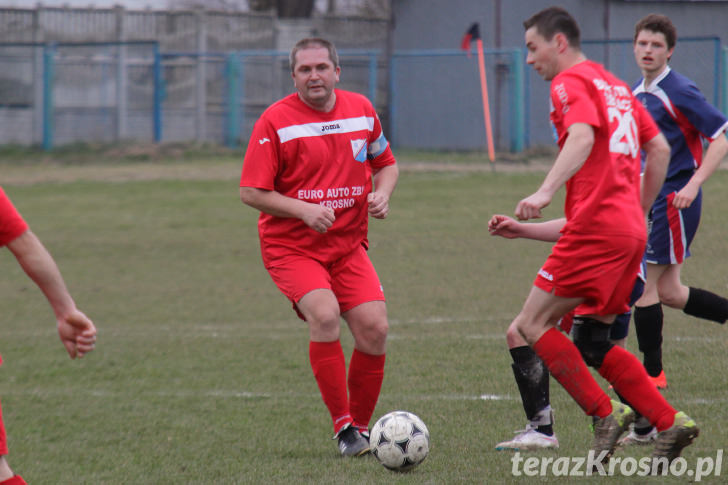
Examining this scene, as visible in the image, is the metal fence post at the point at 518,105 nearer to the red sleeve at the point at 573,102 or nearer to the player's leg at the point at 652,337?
the player's leg at the point at 652,337

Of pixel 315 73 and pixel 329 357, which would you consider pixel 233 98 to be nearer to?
pixel 315 73

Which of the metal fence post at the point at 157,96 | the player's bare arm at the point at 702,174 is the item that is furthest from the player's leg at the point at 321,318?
the metal fence post at the point at 157,96

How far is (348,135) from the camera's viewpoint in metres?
4.89

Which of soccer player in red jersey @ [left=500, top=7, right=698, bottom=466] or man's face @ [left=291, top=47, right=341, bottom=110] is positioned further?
man's face @ [left=291, top=47, right=341, bottom=110]

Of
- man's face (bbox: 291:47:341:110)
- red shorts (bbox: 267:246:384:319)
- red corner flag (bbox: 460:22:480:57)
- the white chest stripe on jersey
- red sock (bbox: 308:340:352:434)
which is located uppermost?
red corner flag (bbox: 460:22:480:57)

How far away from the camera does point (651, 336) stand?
5.56 metres

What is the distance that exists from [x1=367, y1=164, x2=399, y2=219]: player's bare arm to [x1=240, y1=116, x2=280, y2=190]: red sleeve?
0.48 m

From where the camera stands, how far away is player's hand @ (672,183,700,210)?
5.15 m

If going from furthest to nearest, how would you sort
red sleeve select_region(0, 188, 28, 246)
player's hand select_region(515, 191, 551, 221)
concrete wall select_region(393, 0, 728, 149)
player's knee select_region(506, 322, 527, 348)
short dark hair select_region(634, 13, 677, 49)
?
concrete wall select_region(393, 0, 728, 149)
short dark hair select_region(634, 13, 677, 49)
player's knee select_region(506, 322, 527, 348)
player's hand select_region(515, 191, 551, 221)
red sleeve select_region(0, 188, 28, 246)

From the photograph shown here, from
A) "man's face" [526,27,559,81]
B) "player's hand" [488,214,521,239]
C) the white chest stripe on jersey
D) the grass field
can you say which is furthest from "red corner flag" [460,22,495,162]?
"man's face" [526,27,559,81]

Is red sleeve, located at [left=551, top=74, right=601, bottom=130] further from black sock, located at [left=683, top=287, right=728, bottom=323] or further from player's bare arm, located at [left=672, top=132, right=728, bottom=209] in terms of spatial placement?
black sock, located at [left=683, top=287, right=728, bottom=323]

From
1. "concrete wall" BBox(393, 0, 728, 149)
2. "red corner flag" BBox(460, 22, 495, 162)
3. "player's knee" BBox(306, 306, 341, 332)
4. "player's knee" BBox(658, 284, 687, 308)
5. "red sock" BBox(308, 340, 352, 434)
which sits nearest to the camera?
"player's knee" BBox(306, 306, 341, 332)

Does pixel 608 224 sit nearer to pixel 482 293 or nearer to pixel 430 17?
pixel 482 293

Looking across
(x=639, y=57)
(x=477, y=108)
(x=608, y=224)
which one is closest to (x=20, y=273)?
(x=639, y=57)
